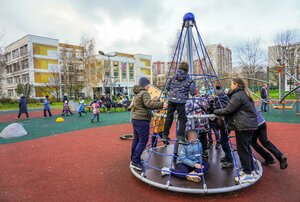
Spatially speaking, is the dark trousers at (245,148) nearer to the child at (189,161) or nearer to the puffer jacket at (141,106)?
the child at (189,161)

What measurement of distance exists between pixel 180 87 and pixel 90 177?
2518 millimetres

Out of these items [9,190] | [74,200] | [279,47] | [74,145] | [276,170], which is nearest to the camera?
[74,200]

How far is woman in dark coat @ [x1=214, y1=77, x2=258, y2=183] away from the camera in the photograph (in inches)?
129

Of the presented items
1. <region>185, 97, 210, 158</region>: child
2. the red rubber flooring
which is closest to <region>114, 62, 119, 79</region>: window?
the red rubber flooring

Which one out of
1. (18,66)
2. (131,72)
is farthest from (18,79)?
(131,72)

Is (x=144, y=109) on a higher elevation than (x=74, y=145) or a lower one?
higher

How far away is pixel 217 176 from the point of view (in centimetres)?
361

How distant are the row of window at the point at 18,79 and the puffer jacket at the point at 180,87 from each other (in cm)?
4585

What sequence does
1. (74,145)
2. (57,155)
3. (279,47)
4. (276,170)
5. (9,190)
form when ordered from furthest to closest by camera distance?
1. (279,47)
2. (74,145)
3. (57,155)
4. (276,170)
5. (9,190)

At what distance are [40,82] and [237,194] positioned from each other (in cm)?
4512

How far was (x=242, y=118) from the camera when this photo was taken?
10.8 feet

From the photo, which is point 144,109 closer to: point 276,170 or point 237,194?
point 237,194

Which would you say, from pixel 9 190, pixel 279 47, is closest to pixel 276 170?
pixel 9 190

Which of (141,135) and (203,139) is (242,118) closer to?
(203,139)
